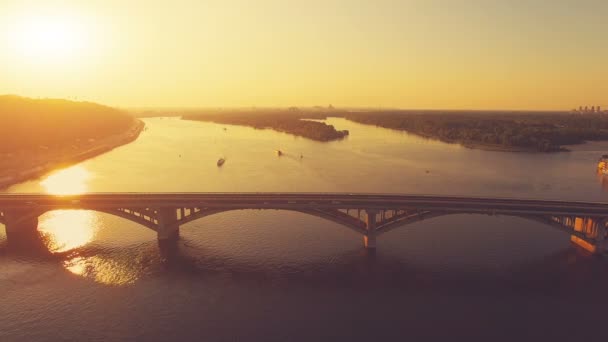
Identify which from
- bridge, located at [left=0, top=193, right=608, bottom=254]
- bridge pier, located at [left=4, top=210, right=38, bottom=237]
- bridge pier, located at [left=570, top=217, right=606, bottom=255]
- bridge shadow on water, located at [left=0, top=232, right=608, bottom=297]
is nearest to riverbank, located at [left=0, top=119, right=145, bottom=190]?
bridge pier, located at [left=4, top=210, right=38, bottom=237]

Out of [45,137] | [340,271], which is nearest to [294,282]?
[340,271]

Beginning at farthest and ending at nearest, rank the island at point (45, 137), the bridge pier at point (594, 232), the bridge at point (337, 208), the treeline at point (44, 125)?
the treeline at point (44, 125)
the island at point (45, 137)
the bridge at point (337, 208)
the bridge pier at point (594, 232)

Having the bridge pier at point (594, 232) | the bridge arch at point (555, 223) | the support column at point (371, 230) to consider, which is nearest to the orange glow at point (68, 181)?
the support column at point (371, 230)

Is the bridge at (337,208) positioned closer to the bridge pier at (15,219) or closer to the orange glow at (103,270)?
the bridge pier at (15,219)

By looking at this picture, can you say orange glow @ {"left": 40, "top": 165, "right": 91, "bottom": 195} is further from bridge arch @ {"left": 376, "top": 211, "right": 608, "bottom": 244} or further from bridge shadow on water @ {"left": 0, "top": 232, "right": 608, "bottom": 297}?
bridge arch @ {"left": 376, "top": 211, "right": 608, "bottom": 244}

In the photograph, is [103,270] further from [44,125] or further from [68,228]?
[44,125]

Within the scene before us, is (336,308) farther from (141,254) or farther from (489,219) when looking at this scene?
(489,219)

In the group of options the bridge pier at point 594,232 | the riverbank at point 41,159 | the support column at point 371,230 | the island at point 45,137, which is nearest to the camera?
the bridge pier at point 594,232
